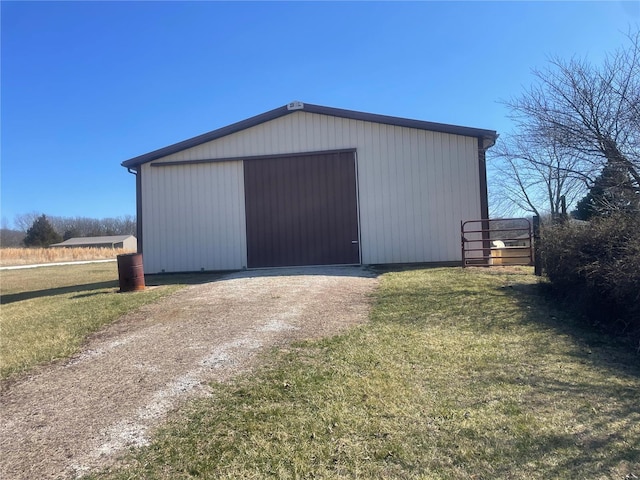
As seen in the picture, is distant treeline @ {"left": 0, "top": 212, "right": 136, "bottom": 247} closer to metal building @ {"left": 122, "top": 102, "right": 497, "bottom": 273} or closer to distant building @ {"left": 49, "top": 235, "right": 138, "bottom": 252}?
distant building @ {"left": 49, "top": 235, "right": 138, "bottom": 252}

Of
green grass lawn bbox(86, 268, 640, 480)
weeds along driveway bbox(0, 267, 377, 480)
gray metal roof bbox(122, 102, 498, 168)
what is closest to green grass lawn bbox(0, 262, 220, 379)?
weeds along driveway bbox(0, 267, 377, 480)

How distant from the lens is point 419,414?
312 cm

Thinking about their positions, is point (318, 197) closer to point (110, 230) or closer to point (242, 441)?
point (242, 441)

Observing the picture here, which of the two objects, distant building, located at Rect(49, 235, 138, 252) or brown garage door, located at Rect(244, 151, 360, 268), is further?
distant building, located at Rect(49, 235, 138, 252)

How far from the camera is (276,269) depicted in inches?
486

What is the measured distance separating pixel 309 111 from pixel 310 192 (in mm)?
2507

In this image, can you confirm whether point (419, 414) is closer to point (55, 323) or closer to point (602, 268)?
point (602, 268)

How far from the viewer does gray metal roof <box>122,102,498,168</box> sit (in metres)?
11.7

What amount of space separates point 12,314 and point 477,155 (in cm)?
1204

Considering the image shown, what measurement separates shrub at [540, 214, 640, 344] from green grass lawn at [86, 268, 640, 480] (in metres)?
0.65

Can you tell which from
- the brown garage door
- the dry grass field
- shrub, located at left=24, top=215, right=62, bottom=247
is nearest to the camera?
the brown garage door

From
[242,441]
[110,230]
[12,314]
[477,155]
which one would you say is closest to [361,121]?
[477,155]

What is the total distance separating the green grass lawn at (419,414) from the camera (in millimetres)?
2535

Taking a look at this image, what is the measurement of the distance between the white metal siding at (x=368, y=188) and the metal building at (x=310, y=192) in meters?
0.03
